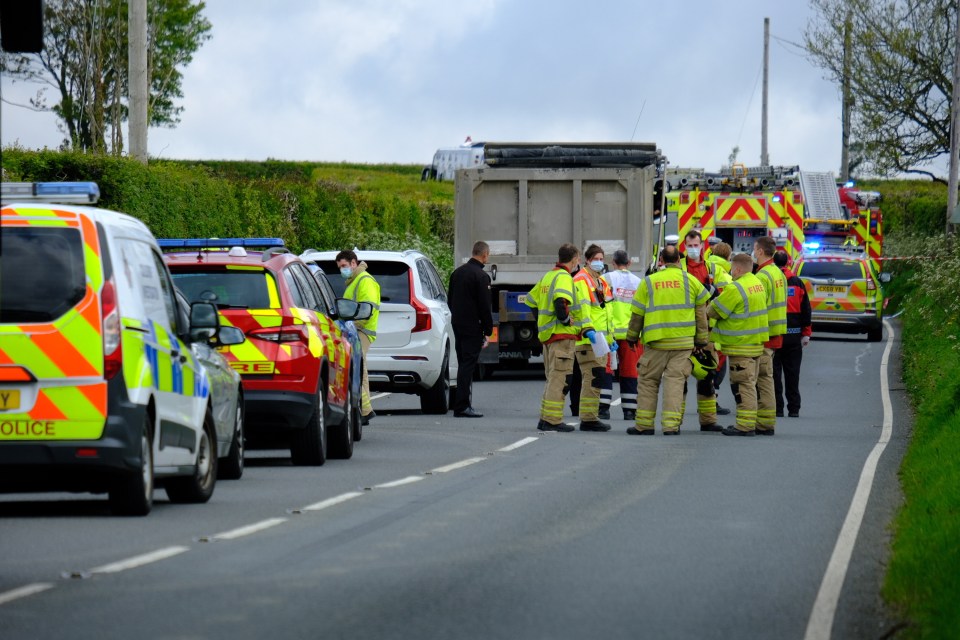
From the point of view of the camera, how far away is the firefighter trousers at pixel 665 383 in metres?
18.2

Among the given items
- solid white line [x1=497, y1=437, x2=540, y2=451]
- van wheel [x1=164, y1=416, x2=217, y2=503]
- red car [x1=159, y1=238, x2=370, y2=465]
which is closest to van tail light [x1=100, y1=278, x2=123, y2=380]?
van wheel [x1=164, y1=416, x2=217, y2=503]

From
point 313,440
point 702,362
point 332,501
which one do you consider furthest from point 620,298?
point 332,501

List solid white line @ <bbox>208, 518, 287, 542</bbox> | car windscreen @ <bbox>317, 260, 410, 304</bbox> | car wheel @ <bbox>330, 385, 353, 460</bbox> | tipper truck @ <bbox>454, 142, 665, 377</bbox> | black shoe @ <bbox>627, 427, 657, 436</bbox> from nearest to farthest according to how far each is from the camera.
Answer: solid white line @ <bbox>208, 518, 287, 542</bbox>, car wheel @ <bbox>330, 385, 353, 460</bbox>, black shoe @ <bbox>627, 427, 657, 436</bbox>, car windscreen @ <bbox>317, 260, 410, 304</bbox>, tipper truck @ <bbox>454, 142, 665, 377</bbox>

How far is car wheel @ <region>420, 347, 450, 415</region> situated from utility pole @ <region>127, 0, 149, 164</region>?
5367 millimetres

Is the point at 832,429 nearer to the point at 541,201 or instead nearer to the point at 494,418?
the point at 494,418

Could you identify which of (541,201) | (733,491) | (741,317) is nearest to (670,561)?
(733,491)

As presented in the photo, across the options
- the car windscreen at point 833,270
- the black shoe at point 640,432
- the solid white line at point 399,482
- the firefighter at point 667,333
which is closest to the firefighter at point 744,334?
the firefighter at point 667,333

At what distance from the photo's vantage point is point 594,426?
18828 mm

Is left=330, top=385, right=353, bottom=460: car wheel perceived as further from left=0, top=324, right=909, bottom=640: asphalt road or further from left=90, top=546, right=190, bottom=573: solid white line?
left=90, top=546, right=190, bottom=573: solid white line

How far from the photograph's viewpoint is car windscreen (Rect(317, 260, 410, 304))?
2070 cm

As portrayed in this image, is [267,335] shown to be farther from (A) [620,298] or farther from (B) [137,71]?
(B) [137,71]

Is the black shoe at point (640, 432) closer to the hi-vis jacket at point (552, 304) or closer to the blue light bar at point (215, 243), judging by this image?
the hi-vis jacket at point (552, 304)

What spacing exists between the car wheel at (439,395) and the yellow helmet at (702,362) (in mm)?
3577

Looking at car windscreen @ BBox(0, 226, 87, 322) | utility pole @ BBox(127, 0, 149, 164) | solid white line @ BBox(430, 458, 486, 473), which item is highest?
utility pole @ BBox(127, 0, 149, 164)
